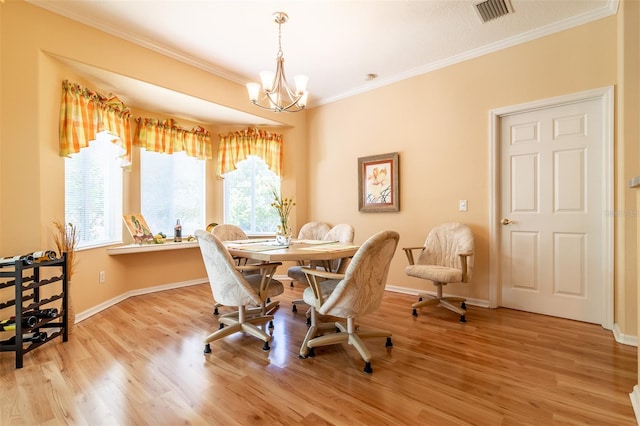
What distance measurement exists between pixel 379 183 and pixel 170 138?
9.33ft

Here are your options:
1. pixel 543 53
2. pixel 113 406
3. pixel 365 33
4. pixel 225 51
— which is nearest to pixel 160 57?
pixel 225 51

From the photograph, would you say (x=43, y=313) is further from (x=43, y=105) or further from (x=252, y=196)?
(x=252, y=196)

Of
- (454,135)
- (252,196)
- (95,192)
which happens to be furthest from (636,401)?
(95,192)

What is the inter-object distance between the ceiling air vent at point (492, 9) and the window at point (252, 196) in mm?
3233

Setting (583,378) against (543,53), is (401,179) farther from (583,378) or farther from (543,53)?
(583,378)

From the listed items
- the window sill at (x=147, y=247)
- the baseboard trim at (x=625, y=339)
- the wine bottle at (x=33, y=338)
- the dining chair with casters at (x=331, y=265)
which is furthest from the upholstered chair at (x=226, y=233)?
the baseboard trim at (x=625, y=339)

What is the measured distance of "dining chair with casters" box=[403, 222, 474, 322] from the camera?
2861 millimetres

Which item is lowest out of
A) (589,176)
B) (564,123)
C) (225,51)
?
(589,176)

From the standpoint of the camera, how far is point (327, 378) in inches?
73.1

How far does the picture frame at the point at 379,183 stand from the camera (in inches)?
151

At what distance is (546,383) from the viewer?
5.86ft

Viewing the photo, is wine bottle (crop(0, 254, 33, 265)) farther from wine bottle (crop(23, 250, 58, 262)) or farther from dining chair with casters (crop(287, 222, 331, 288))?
dining chair with casters (crop(287, 222, 331, 288))

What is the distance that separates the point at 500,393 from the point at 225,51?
3738 millimetres

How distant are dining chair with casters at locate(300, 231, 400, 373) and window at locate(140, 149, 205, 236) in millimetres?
2857
